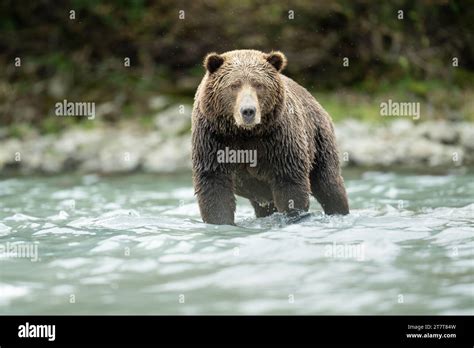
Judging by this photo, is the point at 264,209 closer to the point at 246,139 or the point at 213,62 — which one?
the point at 246,139

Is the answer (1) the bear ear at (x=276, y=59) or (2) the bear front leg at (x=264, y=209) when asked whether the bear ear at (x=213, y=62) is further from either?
(2) the bear front leg at (x=264, y=209)

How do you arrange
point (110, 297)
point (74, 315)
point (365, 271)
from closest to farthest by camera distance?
point (74, 315) → point (110, 297) → point (365, 271)

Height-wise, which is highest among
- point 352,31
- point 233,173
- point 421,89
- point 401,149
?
point 352,31

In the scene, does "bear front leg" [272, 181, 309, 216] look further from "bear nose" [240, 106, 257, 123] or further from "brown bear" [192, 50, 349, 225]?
"bear nose" [240, 106, 257, 123]

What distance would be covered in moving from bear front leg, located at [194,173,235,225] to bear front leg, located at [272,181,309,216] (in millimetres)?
537

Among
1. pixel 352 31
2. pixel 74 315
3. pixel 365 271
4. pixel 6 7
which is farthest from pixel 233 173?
pixel 6 7

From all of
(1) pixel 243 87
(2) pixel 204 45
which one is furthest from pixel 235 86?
(2) pixel 204 45

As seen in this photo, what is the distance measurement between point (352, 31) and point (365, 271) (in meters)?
14.7

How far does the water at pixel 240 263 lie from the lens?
5.91 metres

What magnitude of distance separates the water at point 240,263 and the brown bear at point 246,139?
0.33 metres

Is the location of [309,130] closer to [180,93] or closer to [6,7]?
[180,93]

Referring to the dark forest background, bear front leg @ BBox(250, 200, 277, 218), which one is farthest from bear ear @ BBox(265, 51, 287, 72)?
the dark forest background

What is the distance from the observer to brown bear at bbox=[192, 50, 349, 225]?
842cm

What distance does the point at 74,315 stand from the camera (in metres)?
5.69
